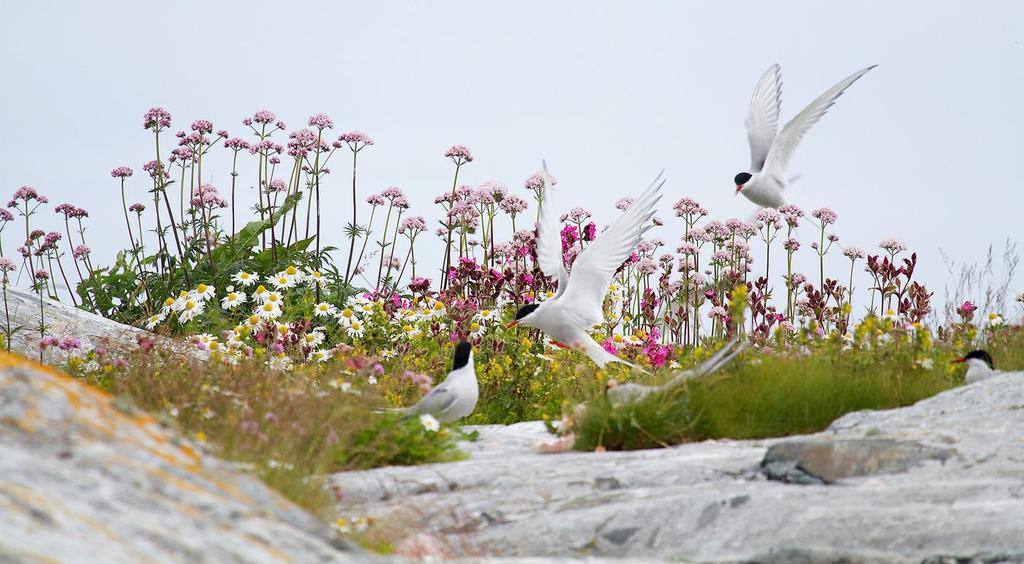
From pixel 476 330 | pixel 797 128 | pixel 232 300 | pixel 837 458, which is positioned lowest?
pixel 837 458

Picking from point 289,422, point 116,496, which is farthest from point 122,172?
point 116,496

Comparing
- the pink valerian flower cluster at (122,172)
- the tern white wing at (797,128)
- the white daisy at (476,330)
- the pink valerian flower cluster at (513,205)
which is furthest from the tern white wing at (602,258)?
the pink valerian flower cluster at (122,172)

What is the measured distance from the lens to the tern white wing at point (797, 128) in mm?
10414

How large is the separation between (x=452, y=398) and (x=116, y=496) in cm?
337

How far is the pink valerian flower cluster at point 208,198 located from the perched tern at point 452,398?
627 centimetres

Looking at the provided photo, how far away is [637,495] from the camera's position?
4672 millimetres

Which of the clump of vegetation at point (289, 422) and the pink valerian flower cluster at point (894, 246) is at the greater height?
the pink valerian flower cluster at point (894, 246)

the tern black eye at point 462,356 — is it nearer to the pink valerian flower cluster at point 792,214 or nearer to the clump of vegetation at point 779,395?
the clump of vegetation at point 779,395

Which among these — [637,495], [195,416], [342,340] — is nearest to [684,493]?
[637,495]

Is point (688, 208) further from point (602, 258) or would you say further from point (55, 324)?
point (55, 324)

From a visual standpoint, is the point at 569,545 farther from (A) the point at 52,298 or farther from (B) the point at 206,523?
(A) the point at 52,298

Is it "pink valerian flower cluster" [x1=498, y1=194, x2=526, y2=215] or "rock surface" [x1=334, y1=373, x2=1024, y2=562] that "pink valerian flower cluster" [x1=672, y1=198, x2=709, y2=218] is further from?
"rock surface" [x1=334, y1=373, x2=1024, y2=562]

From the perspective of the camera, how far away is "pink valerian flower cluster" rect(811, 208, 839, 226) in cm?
1070

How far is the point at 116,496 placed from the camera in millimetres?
2803
